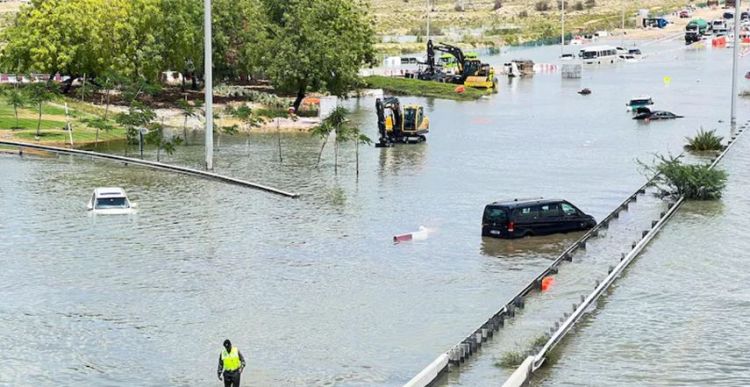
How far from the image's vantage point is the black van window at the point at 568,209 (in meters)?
48.9

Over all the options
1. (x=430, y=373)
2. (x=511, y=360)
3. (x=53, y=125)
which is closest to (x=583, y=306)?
(x=511, y=360)

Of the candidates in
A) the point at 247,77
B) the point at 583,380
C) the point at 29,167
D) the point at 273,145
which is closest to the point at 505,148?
the point at 273,145

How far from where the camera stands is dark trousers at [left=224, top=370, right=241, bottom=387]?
29.0m

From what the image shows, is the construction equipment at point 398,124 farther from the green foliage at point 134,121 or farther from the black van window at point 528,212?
the black van window at point 528,212

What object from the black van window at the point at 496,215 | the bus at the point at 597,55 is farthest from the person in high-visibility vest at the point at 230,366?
the bus at the point at 597,55

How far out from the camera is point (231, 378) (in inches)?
1142

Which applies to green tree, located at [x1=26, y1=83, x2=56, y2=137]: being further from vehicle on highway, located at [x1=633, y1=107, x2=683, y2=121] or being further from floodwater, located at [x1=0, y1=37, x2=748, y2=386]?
vehicle on highway, located at [x1=633, y1=107, x2=683, y2=121]

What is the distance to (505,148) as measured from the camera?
76.8 m

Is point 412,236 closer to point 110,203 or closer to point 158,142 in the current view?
point 110,203

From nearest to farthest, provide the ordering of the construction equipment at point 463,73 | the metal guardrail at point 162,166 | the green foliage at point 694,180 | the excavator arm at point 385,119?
the green foliage at point 694,180, the metal guardrail at point 162,166, the excavator arm at point 385,119, the construction equipment at point 463,73

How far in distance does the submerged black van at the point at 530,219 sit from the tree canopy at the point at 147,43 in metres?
46.0

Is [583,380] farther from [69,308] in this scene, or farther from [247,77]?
[247,77]

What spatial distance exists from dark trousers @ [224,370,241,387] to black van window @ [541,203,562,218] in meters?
21.3

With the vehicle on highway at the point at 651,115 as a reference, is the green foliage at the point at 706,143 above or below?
below
